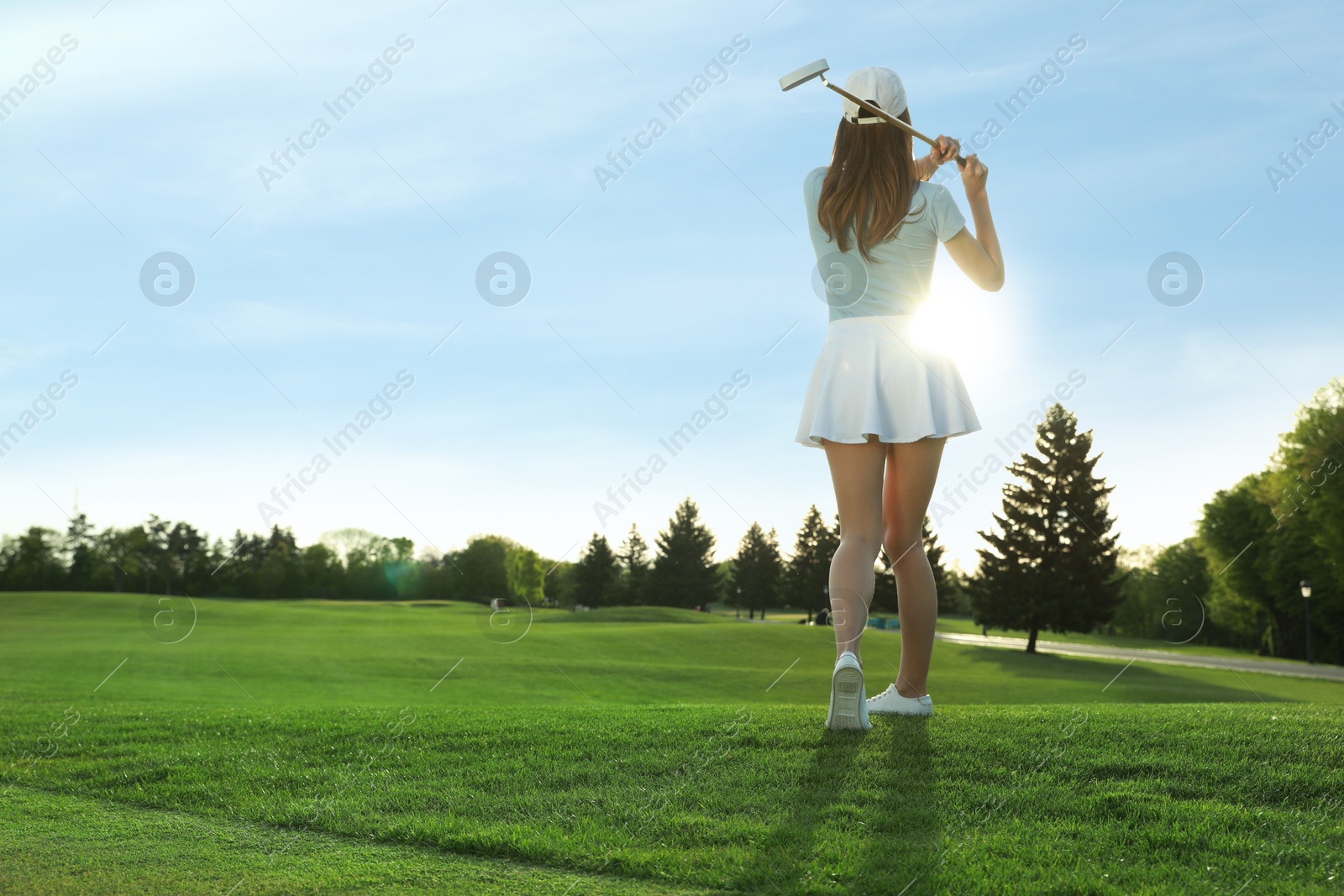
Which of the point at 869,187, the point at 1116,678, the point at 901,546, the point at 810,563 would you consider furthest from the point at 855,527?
the point at 810,563

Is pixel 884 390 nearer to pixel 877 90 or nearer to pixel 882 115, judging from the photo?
pixel 882 115

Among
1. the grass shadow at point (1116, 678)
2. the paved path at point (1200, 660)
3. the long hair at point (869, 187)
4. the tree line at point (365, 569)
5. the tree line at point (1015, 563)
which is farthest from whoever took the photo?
the tree line at point (365, 569)

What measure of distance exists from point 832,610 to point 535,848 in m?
1.74

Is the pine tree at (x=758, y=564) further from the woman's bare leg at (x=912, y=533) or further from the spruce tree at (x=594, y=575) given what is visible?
the woman's bare leg at (x=912, y=533)

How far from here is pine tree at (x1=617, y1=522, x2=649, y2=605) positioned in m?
78.8

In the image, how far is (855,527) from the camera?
394 centimetres

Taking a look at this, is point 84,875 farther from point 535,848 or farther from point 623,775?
point 623,775

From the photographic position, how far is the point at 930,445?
3.96 m

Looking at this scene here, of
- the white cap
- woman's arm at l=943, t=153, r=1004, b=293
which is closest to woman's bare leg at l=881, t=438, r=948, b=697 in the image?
woman's arm at l=943, t=153, r=1004, b=293

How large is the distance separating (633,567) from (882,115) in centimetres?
8115

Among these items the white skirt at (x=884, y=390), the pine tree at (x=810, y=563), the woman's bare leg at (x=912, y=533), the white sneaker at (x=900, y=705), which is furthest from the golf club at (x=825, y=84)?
the pine tree at (x=810, y=563)

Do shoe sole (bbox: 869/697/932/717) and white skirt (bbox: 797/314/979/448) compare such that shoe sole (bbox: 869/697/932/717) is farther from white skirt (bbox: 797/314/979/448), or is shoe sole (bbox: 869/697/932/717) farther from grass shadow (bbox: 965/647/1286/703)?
grass shadow (bbox: 965/647/1286/703)

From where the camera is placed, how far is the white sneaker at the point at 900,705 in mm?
4293

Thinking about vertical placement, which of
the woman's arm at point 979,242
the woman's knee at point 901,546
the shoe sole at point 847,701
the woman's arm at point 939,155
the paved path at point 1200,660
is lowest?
the paved path at point 1200,660
